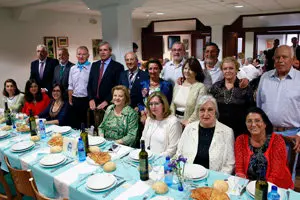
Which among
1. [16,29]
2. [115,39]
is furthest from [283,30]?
[16,29]

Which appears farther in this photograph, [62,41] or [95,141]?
[62,41]

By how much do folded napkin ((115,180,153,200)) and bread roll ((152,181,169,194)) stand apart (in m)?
0.06

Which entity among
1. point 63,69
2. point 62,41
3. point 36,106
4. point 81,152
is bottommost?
point 81,152

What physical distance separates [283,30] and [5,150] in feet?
27.4

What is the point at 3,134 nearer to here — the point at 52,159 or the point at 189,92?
the point at 52,159

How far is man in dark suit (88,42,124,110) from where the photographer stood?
373 centimetres

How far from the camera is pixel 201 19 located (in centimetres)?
892

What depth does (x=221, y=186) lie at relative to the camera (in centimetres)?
161

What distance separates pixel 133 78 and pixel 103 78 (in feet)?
1.67

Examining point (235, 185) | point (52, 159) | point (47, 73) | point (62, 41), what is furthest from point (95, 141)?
point (62, 41)

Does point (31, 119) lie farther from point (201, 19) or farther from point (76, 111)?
point (201, 19)

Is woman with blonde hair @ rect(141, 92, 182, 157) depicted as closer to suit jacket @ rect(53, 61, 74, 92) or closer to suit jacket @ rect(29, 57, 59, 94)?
suit jacket @ rect(53, 61, 74, 92)

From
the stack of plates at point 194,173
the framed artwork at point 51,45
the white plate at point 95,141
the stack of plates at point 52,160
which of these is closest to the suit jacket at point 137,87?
the white plate at point 95,141

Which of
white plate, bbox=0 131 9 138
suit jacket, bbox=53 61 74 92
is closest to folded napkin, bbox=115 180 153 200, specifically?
white plate, bbox=0 131 9 138
